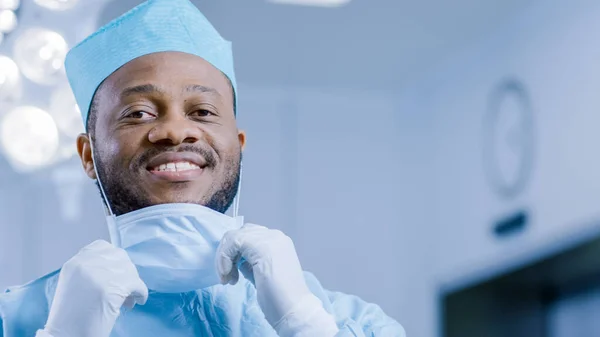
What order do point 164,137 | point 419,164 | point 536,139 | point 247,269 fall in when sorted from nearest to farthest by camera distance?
1. point 247,269
2. point 164,137
3. point 536,139
4. point 419,164

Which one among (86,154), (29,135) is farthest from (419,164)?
(86,154)

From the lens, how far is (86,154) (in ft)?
5.39

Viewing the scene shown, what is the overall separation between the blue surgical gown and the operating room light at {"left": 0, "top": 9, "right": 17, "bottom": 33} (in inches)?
55.4

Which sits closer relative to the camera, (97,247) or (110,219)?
(97,247)

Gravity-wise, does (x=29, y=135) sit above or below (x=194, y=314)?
above

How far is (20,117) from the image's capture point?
3072 millimetres

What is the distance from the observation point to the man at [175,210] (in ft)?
4.44

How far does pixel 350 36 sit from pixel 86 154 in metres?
3.24

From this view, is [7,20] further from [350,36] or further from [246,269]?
[350,36]

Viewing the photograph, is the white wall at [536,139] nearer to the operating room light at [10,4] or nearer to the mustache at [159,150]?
the operating room light at [10,4]

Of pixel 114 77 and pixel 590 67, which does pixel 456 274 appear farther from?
pixel 114 77

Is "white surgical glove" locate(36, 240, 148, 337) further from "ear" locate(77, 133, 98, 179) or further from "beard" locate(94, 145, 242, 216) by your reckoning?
"ear" locate(77, 133, 98, 179)

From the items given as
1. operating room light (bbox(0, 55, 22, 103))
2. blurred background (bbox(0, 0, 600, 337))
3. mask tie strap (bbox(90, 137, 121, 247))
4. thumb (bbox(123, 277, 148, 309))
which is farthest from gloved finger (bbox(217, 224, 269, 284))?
blurred background (bbox(0, 0, 600, 337))

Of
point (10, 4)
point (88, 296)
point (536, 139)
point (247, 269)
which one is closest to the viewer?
point (88, 296)
